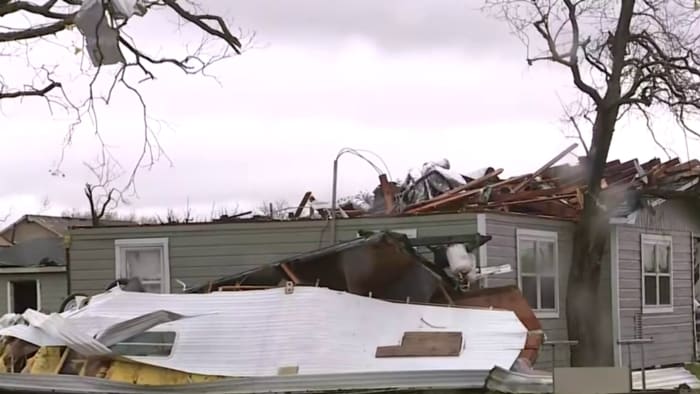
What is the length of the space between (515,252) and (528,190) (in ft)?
6.57

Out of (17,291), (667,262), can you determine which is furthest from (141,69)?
(17,291)

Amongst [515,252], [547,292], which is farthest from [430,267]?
[547,292]

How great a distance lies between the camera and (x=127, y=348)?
955 cm

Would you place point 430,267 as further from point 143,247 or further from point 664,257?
point 664,257

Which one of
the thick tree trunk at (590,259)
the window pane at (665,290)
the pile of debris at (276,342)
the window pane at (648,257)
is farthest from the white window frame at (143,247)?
the window pane at (665,290)

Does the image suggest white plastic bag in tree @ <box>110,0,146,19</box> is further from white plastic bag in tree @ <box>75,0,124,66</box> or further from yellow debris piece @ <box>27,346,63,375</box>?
yellow debris piece @ <box>27,346,63,375</box>

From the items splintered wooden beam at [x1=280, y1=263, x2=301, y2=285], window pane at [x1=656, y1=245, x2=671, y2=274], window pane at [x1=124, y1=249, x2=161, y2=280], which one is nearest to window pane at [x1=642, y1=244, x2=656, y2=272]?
window pane at [x1=656, y1=245, x2=671, y2=274]

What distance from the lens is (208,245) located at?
14.3 meters

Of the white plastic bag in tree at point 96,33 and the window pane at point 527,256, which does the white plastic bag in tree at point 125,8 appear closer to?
the white plastic bag in tree at point 96,33

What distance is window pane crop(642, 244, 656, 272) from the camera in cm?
1648

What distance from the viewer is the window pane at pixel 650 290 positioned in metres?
16.5

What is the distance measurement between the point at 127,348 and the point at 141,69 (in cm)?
505

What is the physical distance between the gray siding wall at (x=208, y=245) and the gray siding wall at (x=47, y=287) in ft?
27.1

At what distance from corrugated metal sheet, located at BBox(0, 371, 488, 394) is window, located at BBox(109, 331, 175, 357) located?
0.51m
